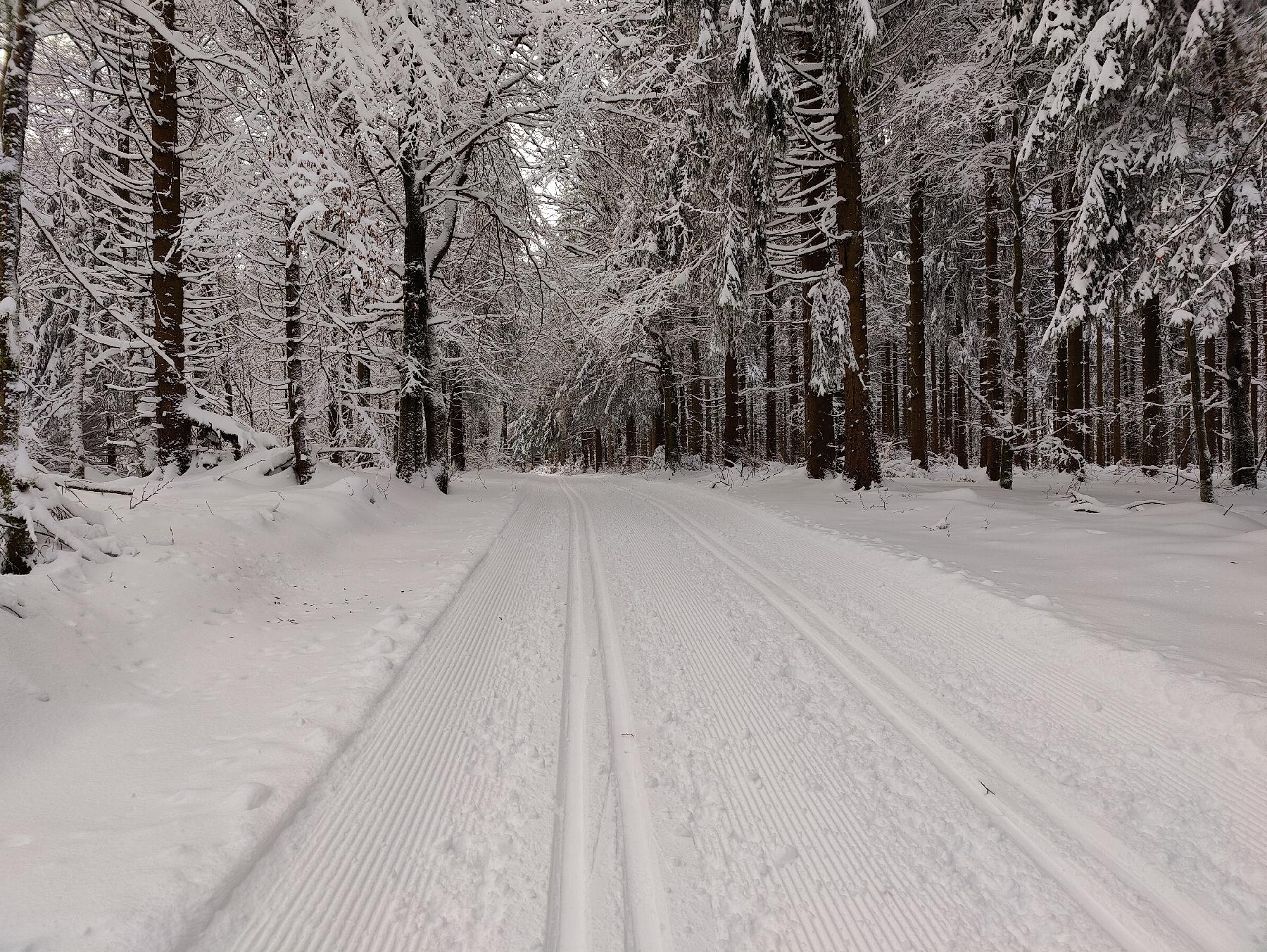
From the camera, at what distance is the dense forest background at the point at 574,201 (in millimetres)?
4809

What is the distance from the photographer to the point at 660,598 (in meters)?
5.47

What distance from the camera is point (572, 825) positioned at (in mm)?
2365

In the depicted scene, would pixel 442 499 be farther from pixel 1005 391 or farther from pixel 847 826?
pixel 1005 391

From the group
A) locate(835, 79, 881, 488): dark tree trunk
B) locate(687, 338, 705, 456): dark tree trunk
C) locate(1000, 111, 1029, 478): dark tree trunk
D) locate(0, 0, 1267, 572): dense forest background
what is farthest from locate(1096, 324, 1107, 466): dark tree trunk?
locate(687, 338, 705, 456): dark tree trunk

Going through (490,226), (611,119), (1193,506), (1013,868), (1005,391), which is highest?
(611,119)

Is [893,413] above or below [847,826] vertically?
above

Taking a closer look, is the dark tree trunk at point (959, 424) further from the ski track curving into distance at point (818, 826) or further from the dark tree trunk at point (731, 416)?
the ski track curving into distance at point (818, 826)

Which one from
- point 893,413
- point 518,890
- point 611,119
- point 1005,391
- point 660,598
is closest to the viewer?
point 518,890

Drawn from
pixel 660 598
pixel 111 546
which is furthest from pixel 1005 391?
pixel 111 546

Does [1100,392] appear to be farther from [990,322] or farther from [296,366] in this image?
[296,366]

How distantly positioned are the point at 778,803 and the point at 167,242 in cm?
970

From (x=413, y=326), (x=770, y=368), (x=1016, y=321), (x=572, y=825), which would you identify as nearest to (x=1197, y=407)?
(x=1016, y=321)

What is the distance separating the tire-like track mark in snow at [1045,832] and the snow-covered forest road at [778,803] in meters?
0.01

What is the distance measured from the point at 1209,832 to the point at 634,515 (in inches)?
352
